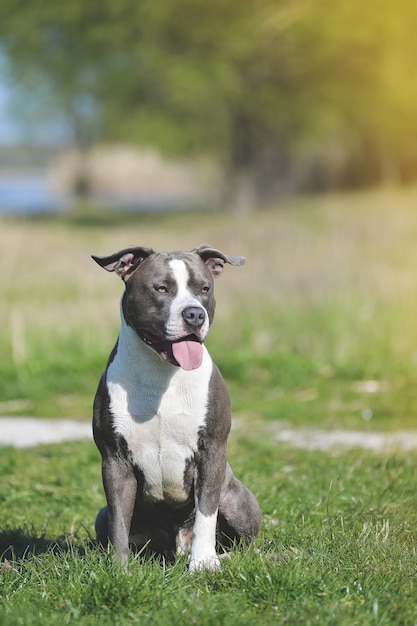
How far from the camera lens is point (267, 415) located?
873 centimetres

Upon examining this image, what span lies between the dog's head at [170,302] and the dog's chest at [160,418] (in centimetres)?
16

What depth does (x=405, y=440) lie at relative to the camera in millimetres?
7754

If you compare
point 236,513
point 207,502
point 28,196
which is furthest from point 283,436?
point 28,196

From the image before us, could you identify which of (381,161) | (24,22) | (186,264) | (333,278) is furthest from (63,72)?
(186,264)

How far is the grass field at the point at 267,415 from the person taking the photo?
3.82 m

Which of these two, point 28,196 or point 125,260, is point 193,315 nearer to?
point 125,260

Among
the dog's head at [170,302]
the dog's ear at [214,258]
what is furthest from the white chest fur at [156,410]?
the dog's ear at [214,258]

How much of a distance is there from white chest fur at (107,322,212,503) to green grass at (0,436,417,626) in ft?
1.31

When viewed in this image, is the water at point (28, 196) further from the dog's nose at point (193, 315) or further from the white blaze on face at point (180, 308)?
the dog's nose at point (193, 315)

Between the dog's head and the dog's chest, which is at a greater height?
the dog's head

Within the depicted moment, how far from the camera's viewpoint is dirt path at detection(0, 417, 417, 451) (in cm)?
764

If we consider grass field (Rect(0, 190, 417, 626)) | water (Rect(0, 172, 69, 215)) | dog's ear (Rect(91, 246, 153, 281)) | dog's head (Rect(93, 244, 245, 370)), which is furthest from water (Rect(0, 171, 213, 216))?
dog's head (Rect(93, 244, 245, 370))

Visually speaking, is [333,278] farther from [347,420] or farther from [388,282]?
[347,420]

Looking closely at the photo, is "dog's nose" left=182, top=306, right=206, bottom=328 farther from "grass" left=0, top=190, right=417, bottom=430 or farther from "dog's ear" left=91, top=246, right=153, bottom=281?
"grass" left=0, top=190, right=417, bottom=430
